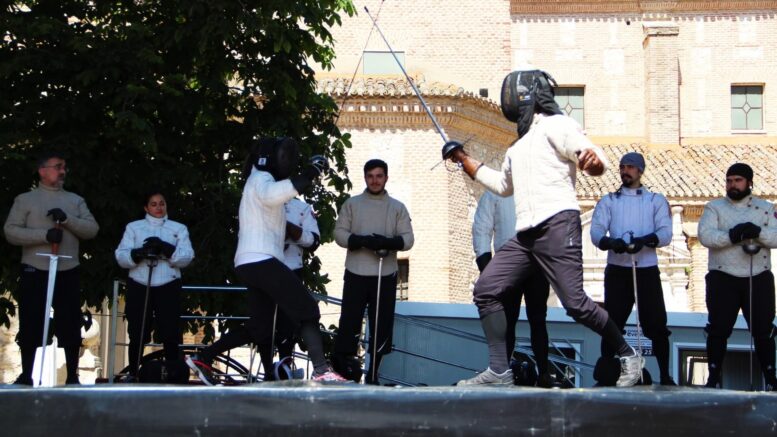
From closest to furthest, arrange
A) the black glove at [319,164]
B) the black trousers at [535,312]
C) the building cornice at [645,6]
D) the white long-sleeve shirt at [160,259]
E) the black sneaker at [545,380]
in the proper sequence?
the black sneaker at [545,380]
the black glove at [319,164]
the black trousers at [535,312]
the white long-sleeve shirt at [160,259]
the building cornice at [645,6]

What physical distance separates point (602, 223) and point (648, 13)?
2999 cm

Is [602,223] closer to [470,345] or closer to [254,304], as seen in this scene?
[254,304]

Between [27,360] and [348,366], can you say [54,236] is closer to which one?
[27,360]

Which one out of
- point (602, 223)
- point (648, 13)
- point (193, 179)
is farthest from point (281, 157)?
point (648, 13)

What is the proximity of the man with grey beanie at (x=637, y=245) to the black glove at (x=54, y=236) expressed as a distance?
400 cm

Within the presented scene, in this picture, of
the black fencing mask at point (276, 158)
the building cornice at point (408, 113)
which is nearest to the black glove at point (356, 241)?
the black fencing mask at point (276, 158)

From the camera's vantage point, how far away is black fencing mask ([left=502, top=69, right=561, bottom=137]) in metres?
9.08

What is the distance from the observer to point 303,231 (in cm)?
1142

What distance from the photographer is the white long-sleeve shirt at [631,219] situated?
1065 centimetres

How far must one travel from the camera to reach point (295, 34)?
48.8ft

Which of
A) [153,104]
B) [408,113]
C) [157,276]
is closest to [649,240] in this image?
[157,276]

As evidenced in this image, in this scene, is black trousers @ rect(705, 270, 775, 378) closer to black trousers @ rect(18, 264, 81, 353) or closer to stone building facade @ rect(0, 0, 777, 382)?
black trousers @ rect(18, 264, 81, 353)

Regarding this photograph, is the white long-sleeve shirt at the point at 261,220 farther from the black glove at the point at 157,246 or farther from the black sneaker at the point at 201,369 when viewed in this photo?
the black glove at the point at 157,246

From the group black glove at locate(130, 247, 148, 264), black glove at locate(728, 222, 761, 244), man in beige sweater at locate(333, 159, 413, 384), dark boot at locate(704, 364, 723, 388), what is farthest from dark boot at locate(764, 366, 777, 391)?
black glove at locate(130, 247, 148, 264)
